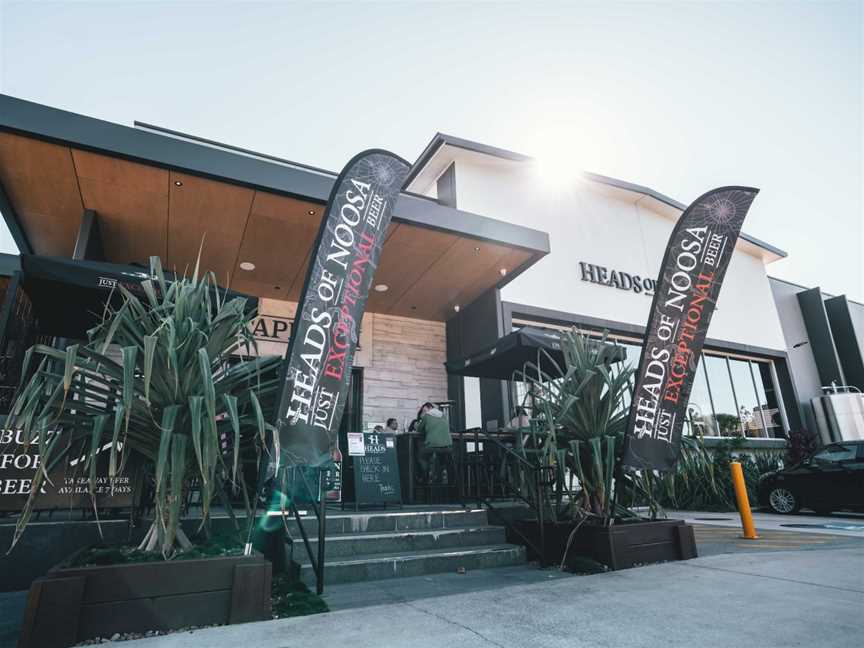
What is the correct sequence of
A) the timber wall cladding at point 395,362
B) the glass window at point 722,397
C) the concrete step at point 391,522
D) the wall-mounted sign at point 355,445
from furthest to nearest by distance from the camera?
the glass window at point 722,397
the timber wall cladding at point 395,362
the wall-mounted sign at point 355,445
the concrete step at point 391,522

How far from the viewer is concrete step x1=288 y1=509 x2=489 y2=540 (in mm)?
4008

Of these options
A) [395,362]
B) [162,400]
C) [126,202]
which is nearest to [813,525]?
[395,362]

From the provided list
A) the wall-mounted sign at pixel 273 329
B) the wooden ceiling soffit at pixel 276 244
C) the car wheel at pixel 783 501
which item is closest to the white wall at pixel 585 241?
the wooden ceiling soffit at pixel 276 244

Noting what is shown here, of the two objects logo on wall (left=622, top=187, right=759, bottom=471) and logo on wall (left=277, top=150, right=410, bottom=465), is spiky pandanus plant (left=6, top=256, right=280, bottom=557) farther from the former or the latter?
logo on wall (left=622, top=187, right=759, bottom=471)

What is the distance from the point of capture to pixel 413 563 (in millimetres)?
3635

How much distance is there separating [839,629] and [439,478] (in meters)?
5.12

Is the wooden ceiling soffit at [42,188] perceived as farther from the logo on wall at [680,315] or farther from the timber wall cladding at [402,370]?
the logo on wall at [680,315]

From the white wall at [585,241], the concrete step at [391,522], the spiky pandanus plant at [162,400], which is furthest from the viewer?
the white wall at [585,241]

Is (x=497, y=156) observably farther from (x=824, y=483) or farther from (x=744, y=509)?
(x=824, y=483)

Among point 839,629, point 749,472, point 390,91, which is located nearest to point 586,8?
point 390,91

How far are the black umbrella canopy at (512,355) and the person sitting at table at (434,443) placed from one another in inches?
32.7

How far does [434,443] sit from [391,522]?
196 centimetres

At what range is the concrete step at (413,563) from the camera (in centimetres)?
333

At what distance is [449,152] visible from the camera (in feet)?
32.6
